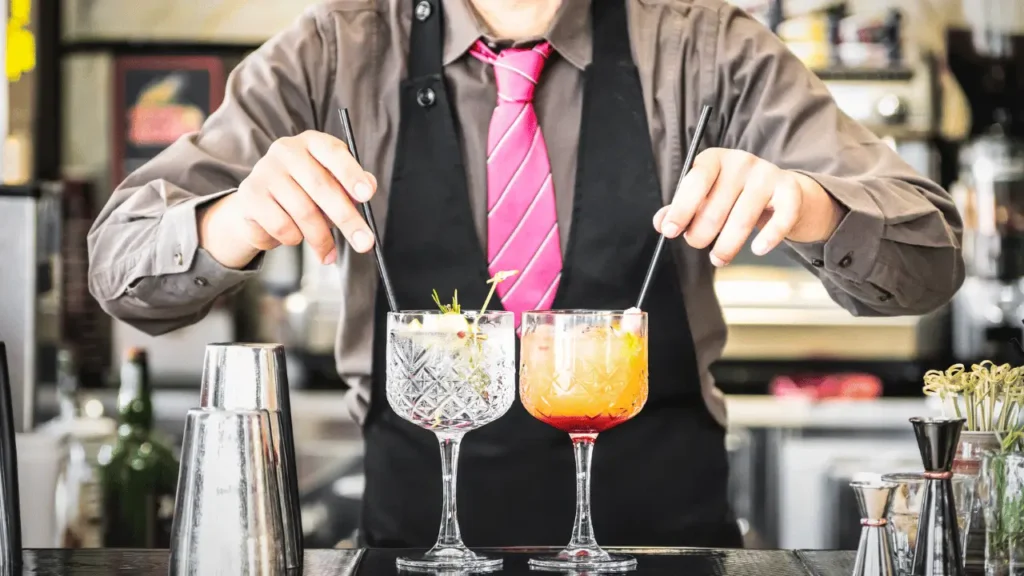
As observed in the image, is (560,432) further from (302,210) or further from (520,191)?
(302,210)

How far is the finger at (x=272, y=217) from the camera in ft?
4.68

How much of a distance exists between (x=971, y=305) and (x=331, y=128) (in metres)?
3.24

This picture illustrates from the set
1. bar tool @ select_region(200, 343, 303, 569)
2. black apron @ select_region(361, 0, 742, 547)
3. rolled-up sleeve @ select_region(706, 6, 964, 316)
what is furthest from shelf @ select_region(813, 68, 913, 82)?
bar tool @ select_region(200, 343, 303, 569)

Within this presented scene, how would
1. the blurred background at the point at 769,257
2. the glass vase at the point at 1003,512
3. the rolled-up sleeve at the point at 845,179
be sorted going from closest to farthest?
the glass vase at the point at 1003,512 → the rolled-up sleeve at the point at 845,179 → the blurred background at the point at 769,257

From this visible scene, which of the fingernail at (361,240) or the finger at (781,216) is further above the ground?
the finger at (781,216)

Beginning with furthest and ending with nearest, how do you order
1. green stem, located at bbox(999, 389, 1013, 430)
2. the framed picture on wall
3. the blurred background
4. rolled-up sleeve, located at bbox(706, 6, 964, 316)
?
the framed picture on wall → the blurred background → rolled-up sleeve, located at bbox(706, 6, 964, 316) → green stem, located at bbox(999, 389, 1013, 430)

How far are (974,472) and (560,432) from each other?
63cm

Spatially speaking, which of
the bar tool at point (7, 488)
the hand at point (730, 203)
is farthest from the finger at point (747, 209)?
the bar tool at point (7, 488)

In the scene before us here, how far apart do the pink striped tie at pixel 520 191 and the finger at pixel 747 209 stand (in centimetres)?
43

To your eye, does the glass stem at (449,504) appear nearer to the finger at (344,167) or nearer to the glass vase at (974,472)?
the finger at (344,167)

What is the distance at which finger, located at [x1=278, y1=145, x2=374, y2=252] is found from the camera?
1378mm

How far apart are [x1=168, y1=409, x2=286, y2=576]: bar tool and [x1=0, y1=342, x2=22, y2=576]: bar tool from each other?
0.26 meters

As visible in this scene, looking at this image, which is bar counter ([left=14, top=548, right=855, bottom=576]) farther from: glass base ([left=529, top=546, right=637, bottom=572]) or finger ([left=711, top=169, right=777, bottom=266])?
finger ([left=711, top=169, right=777, bottom=266])

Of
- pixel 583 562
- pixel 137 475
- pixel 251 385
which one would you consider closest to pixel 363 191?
pixel 251 385
